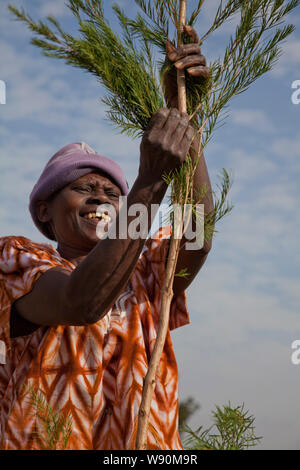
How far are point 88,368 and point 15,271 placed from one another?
64cm

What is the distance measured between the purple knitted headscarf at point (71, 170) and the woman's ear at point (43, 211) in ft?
0.11

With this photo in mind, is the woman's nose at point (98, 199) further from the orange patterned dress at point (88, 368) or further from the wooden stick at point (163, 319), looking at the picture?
the wooden stick at point (163, 319)

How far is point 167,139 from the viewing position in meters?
2.38

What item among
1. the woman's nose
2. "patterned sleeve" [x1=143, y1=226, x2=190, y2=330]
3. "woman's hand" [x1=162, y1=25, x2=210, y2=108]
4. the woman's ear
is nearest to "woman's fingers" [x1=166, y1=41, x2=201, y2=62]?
"woman's hand" [x1=162, y1=25, x2=210, y2=108]

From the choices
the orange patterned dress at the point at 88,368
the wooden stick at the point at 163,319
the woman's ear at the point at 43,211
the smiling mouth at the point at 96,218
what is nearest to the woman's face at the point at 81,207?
the smiling mouth at the point at 96,218

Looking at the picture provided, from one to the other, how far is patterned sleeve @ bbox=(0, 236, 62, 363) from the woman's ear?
1.84 feet

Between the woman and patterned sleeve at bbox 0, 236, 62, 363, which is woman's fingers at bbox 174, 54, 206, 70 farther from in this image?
patterned sleeve at bbox 0, 236, 62, 363

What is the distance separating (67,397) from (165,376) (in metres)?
0.51

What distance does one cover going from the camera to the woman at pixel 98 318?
8.04 feet

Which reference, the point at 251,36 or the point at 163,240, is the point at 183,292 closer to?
the point at 163,240

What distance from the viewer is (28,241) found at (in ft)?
10.8

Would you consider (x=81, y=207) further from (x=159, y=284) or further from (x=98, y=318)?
(x=98, y=318)
